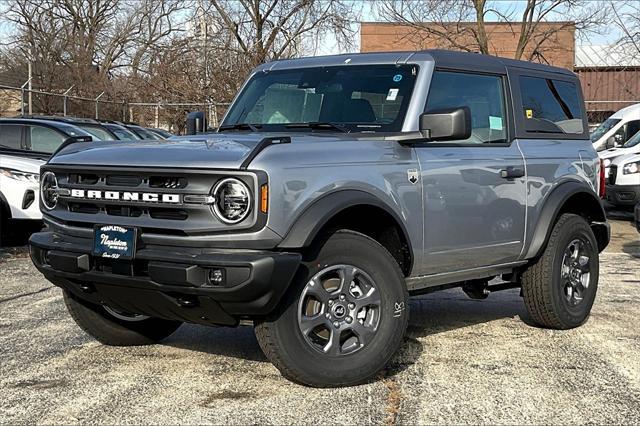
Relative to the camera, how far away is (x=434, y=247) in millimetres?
5336

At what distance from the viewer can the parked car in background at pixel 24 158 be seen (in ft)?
34.8

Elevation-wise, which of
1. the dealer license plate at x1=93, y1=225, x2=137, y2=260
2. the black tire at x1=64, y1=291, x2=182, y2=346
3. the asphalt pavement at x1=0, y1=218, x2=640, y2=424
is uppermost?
the dealer license plate at x1=93, y1=225, x2=137, y2=260

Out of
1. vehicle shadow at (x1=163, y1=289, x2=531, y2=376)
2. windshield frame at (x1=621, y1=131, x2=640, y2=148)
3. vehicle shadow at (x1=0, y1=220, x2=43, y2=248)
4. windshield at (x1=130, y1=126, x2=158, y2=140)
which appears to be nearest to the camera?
vehicle shadow at (x1=163, y1=289, x2=531, y2=376)

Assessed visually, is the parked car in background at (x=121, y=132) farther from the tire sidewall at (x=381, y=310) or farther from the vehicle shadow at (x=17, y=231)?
the tire sidewall at (x=381, y=310)

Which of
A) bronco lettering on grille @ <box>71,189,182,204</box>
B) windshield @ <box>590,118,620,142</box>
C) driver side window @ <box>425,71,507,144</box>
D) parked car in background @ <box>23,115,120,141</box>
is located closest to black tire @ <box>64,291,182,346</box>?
bronco lettering on grille @ <box>71,189,182,204</box>

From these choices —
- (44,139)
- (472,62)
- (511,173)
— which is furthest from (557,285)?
(44,139)

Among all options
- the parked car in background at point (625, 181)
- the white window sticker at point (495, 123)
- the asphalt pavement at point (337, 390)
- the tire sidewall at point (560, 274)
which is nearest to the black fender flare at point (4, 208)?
the asphalt pavement at point (337, 390)

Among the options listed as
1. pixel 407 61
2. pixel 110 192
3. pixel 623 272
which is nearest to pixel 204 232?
pixel 110 192

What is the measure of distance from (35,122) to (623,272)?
311 inches

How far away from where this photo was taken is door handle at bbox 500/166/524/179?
19.1ft

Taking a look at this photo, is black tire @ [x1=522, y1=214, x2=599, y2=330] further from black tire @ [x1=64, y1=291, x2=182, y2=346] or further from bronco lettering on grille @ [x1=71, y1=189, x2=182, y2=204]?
bronco lettering on grille @ [x1=71, y1=189, x2=182, y2=204]

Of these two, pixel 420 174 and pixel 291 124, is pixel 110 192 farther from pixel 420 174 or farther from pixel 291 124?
pixel 420 174

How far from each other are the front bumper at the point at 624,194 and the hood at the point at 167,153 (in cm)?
1105

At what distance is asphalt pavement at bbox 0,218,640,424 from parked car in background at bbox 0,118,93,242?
3.79 m
